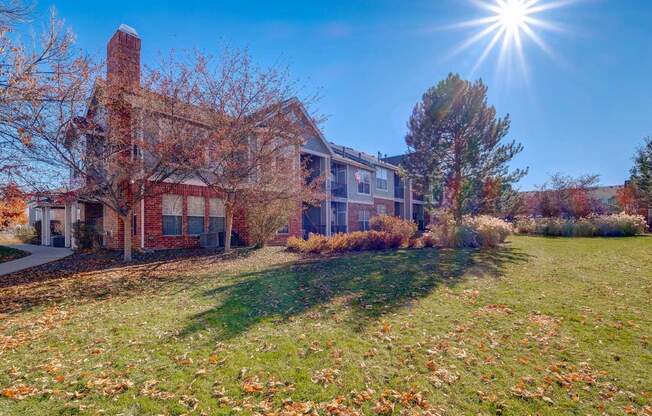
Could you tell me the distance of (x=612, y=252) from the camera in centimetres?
1355

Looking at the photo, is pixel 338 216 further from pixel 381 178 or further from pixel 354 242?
pixel 354 242

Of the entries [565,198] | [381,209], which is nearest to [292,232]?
[381,209]

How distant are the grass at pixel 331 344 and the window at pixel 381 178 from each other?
2078 centimetres

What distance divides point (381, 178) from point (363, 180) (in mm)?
3211

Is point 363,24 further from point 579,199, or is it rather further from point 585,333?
point 579,199

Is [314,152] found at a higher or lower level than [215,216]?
higher

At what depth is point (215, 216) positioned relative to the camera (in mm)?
17500

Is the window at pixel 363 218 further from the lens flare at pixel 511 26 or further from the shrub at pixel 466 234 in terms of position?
the lens flare at pixel 511 26

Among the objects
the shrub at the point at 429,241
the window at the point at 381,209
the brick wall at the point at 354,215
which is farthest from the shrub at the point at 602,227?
the shrub at the point at 429,241

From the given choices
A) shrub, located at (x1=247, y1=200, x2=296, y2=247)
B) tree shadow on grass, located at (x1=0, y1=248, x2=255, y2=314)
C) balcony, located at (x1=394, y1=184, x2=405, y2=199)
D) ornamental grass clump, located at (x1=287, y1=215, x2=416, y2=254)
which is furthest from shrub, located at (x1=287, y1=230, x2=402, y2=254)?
balcony, located at (x1=394, y1=184, x2=405, y2=199)

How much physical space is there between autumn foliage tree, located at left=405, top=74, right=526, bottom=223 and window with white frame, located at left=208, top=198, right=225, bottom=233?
1149cm

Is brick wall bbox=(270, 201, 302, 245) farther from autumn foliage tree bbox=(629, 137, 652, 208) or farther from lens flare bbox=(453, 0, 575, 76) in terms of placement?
autumn foliage tree bbox=(629, 137, 652, 208)

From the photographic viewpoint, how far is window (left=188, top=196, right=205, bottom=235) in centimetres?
1639

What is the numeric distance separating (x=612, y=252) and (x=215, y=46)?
1765 cm
